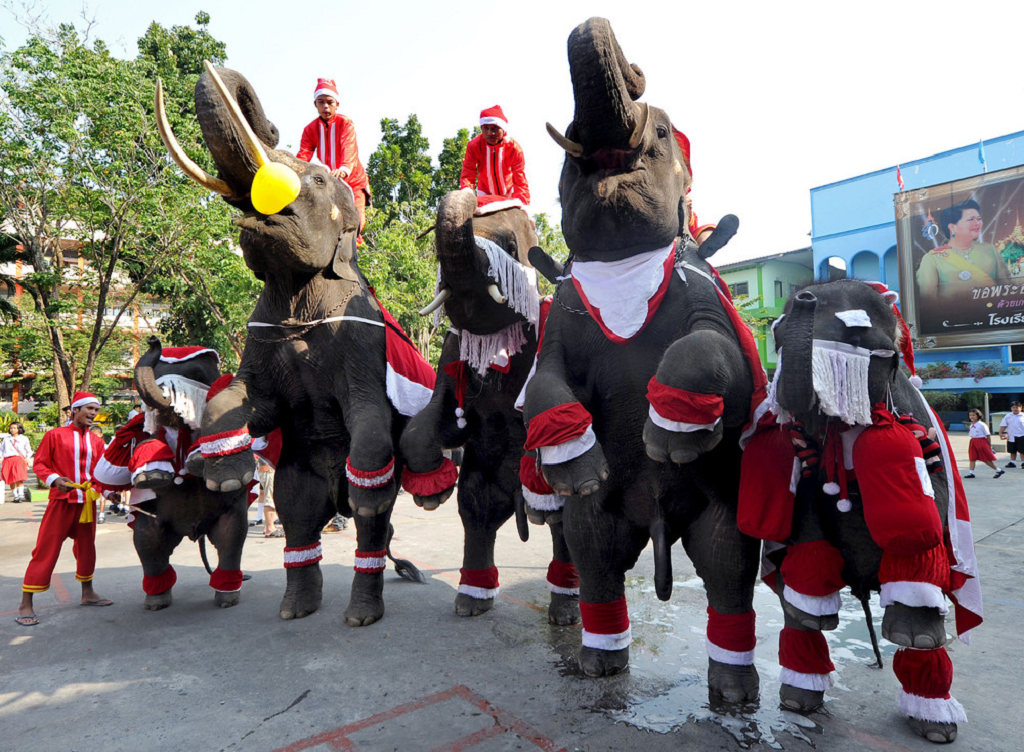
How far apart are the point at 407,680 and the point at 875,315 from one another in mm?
2427

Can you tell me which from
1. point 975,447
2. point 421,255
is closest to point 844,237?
point 975,447

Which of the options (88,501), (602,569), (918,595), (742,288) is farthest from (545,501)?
(742,288)

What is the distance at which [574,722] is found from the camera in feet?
7.95

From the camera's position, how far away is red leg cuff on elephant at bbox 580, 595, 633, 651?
276 cm

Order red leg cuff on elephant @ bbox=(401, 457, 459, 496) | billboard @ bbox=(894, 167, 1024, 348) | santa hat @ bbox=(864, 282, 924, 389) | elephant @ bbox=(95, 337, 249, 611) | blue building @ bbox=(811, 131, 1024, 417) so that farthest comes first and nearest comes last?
blue building @ bbox=(811, 131, 1024, 417) < billboard @ bbox=(894, 167, 1024, 348) < elephant @ bbox=(95, 337, 249, 611) < red leg cuff on elephant @ bbox=(401, 457, 459, 496) < santa hat @ bbox=(864, 282, 924, 389)

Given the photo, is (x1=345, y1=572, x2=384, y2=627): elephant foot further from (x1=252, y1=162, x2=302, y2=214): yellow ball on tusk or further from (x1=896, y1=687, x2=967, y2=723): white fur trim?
(x1=896, y1=687, x2=967, y2=723): white fur trim

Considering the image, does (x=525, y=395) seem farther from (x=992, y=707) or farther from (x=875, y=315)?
(x=992, y=707)

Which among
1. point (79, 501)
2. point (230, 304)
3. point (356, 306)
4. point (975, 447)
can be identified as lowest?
point (975, 447)

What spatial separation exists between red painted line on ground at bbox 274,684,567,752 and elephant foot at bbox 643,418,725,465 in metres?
1.08

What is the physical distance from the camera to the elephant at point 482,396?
10.2ft

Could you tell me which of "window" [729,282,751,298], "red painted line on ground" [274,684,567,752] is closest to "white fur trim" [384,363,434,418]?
"red painted line on ground" [274,684,567,752]

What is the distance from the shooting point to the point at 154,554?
4.15 metres

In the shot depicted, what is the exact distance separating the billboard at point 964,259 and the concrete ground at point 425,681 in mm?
21254

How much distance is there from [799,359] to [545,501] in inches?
47.2
